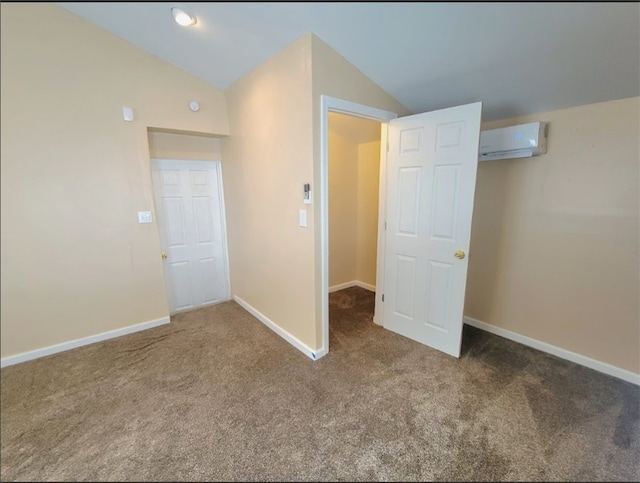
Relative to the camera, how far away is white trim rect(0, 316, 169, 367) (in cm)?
128

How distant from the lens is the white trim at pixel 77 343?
1.28 m

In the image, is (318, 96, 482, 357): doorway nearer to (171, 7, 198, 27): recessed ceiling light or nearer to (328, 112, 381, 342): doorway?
(328, 112, 381, 342): doorway

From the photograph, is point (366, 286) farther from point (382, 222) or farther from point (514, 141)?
point (514, 141)

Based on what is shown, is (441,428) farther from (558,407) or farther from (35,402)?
(35,402)

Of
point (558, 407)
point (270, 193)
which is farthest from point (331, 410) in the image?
point (270, 193)

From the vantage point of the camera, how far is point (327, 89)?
6.56 ft

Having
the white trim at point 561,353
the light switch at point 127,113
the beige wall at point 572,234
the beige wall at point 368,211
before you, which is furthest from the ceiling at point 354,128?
the white trim at point 561,353

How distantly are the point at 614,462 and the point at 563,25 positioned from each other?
2.27 meters

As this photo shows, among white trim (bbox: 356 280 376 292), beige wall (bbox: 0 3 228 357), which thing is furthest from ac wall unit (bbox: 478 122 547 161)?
beige wall (bbox: 0 3 228 357)

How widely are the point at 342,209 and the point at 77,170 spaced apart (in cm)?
274

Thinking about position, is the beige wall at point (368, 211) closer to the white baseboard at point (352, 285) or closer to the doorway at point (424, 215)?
the white baseboard at point (352, 285)

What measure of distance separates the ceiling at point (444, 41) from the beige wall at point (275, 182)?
0.80 ft

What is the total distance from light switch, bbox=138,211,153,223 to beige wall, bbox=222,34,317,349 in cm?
86

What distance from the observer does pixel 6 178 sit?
3.61 ft
